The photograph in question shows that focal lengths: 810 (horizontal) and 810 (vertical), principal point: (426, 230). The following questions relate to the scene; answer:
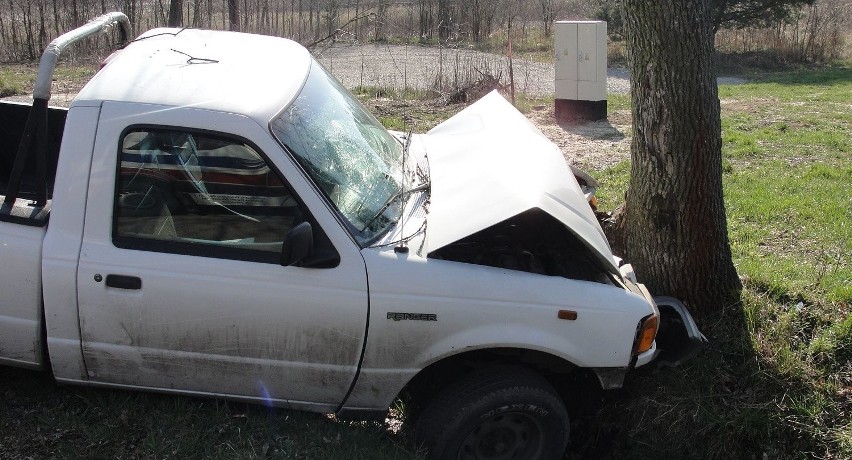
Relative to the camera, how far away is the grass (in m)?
4.64

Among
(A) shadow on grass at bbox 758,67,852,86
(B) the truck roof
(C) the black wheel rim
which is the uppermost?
(B) the truck roof

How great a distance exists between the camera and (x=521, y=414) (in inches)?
155

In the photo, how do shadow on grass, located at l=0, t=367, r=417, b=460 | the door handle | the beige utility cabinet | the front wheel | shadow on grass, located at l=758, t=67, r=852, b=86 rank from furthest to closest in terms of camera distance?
shadow on grass, located at l=758, t=67, r=852, b=86
the beige utility cabinet
the front wheel
shadow on grass, located at l=0, t=367, r=417, b=460
the door handle

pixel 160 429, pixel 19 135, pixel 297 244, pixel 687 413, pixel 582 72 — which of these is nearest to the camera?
pixel 297 244

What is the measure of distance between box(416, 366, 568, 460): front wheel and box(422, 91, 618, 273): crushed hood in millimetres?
722

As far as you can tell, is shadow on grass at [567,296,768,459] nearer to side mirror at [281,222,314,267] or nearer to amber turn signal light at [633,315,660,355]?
amber turn signal light at [633,315,660,355]

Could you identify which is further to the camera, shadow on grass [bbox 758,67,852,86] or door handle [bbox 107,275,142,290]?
shadow on grass [bbox 758,67,852,86]

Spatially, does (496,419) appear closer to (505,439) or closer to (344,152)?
(505,439)

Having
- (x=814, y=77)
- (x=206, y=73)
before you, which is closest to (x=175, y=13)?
(x=206, y=73)

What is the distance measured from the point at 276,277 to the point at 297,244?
26cm

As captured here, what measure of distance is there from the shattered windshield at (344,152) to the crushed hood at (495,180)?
0.88 feet

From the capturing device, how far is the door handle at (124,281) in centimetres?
359

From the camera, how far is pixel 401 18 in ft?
85.3

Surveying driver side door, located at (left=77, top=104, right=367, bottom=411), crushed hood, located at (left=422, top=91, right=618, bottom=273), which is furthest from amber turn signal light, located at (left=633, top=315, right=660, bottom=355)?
driver side door, located at (left=77, top=104, right=367, bottom=411)
